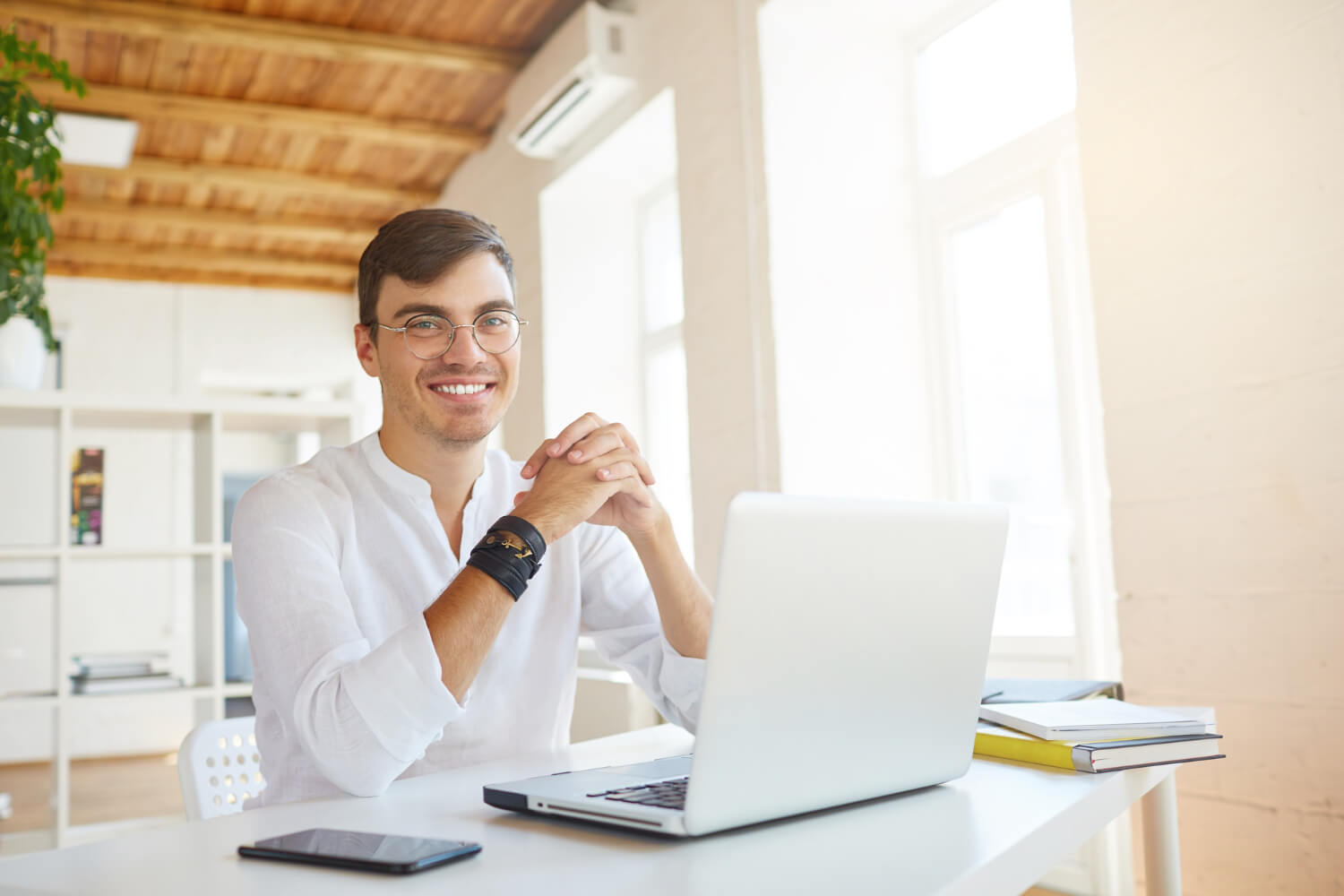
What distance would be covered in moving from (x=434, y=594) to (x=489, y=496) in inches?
7.7

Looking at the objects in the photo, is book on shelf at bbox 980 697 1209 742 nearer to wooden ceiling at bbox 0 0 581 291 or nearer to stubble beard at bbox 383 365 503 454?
stubble beard at bbox 383 365 503 454

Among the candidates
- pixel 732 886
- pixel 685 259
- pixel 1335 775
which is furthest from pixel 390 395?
pixel 685 259

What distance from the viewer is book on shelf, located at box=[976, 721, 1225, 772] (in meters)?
1.02

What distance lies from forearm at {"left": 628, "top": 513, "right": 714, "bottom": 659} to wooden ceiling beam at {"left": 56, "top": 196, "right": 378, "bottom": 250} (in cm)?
552

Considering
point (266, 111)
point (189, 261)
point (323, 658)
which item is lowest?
point (323, 658)

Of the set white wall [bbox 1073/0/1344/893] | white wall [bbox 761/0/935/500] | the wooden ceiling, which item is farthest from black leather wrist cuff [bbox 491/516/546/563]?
the wooden ceiling

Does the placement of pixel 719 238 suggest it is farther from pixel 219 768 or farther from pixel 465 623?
pixel 465 623

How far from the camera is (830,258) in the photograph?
340 cm

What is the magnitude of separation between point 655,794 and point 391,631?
2.30 ft

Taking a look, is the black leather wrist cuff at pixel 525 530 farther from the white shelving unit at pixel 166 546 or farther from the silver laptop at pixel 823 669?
the white shelving unit at pixel 166 546

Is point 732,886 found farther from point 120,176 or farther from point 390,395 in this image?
point 120,176

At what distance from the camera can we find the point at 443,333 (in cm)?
152

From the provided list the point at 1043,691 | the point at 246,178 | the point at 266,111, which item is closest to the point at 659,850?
the point at 1043,691

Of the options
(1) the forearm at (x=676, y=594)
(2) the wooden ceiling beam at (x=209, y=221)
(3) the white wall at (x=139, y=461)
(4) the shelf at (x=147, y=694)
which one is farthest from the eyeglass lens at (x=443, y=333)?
(3) the white wall at (x=139, y=461)
